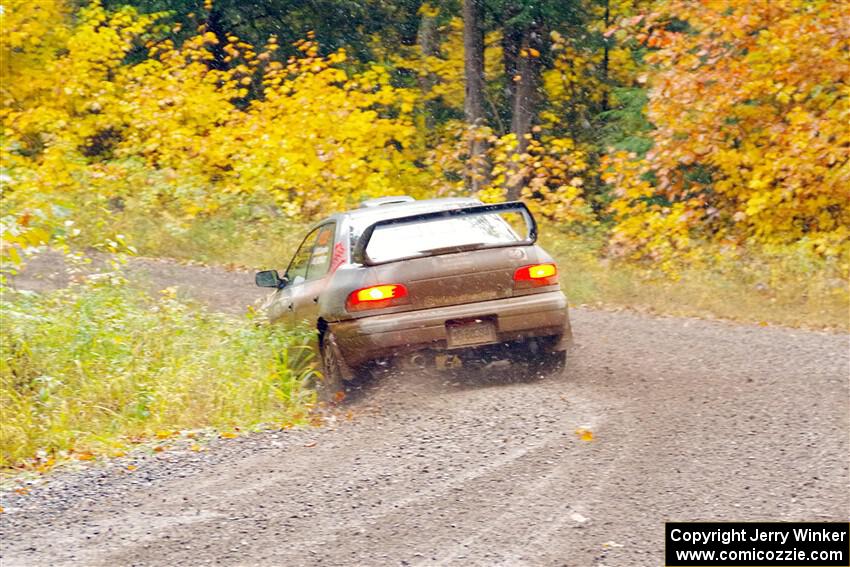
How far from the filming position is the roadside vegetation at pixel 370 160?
989 centimetres

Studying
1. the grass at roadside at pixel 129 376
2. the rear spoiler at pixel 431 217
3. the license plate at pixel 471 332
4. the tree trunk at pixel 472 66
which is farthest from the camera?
the tree trunk at pixel 472 66

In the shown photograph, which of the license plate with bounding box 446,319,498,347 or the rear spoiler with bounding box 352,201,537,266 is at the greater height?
the rear spoiler with bounding box 352,201,537,266

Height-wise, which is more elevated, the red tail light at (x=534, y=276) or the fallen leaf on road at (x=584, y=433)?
the red tail light at (x=534, y=276)

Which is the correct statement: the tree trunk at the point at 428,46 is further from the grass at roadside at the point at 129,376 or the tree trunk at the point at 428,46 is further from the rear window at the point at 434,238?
the rear window at the point at 434,238

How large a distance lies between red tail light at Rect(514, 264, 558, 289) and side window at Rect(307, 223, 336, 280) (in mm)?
1654

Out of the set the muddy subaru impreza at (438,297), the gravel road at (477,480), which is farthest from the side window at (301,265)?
the gravel road at (477,480)

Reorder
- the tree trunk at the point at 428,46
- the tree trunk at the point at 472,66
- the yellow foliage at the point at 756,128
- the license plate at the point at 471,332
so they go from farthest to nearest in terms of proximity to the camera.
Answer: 1. the tree trunk at the point at 428,46
2. the tree trunk at the point at 472,66
3. the yellow foliage at the point at 756,128
4. the license plate at the point at 471,332

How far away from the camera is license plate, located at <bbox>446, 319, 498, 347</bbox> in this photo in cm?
898

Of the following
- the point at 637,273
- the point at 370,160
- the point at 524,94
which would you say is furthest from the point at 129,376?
the point at 524,94

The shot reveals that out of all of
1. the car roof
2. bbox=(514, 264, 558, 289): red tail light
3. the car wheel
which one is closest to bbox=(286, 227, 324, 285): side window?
the car roof

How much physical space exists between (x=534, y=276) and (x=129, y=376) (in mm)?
3424

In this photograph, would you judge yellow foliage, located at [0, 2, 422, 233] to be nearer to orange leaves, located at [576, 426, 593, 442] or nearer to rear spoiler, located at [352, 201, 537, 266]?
rear spoiler, located at [352, 201, 537, 266]

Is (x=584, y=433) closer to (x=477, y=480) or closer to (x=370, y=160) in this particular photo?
(x=477, y=480)
